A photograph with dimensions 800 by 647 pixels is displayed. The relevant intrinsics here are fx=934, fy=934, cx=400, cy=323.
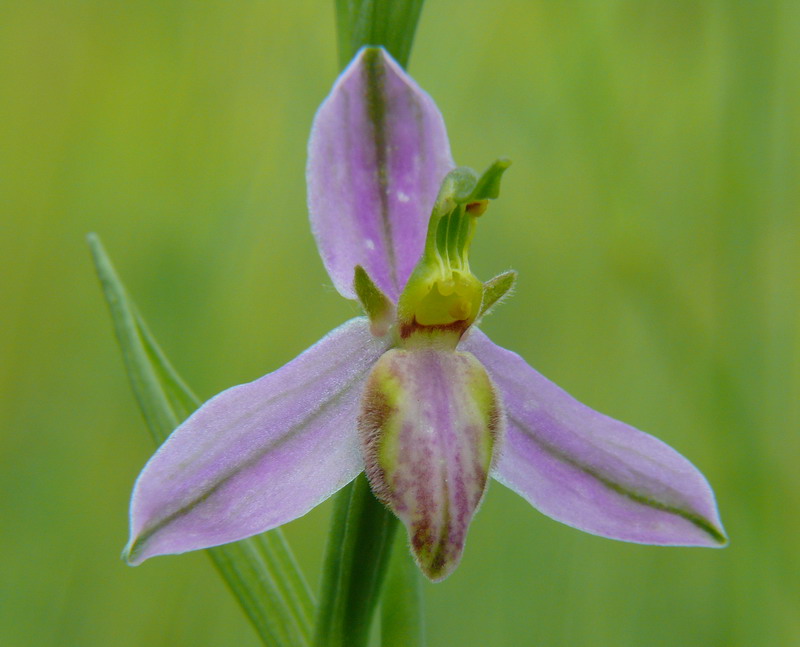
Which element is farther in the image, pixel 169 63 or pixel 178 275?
pixel 169 63

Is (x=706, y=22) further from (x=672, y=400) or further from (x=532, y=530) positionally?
(x=532, y=530)

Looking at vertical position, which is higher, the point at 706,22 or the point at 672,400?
the point at 706,22

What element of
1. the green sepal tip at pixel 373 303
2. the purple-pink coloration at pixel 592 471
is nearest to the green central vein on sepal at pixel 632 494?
the purple-pink coloration at pixel 592 471

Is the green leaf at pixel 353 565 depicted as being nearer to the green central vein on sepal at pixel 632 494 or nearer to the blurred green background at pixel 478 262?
the green central vein on sepal at pixel 632 494

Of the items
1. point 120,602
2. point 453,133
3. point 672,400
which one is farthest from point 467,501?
point 453,133

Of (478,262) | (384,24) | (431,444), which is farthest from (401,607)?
(478,262)

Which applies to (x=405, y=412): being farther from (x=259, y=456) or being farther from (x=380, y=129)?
(x=380, y=129)

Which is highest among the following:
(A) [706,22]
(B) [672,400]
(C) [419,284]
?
(C) [419,284]
